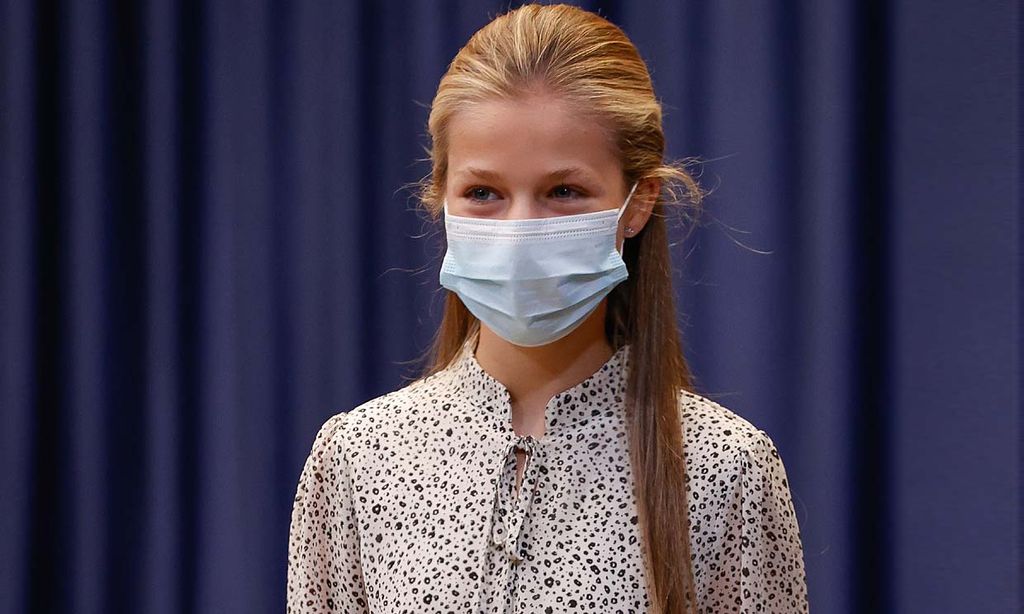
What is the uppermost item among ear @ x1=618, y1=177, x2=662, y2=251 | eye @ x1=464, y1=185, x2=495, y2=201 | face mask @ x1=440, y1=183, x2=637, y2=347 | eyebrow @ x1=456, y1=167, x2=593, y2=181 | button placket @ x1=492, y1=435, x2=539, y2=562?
eyebrow @ x1=456, y1=167, x2=593, y2=181

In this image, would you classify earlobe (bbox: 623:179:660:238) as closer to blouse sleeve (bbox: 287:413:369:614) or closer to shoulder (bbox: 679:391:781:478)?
shoulder (bbox: 679:391:781:478)

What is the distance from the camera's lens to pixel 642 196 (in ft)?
4.53

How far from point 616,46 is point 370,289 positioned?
0.97 meters

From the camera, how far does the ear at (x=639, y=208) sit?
1375mm

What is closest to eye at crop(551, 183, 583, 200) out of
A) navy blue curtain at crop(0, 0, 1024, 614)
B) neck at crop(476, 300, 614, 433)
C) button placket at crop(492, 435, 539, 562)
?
neck at crop(476, 300, 614, 433)

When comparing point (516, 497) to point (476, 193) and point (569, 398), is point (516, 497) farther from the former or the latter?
point (476, 193)

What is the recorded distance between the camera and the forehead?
50.9 inches

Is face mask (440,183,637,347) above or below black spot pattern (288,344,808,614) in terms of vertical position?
above

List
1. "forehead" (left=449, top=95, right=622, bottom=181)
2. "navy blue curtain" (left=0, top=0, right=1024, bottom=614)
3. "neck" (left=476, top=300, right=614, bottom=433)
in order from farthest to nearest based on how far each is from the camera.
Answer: "navy blue curtain" (left=0, top=0, right=1024, bottom=614) → "neck" (left=476, top=300, right=614, bottom=433) → "forehead" (left=449, top=95, right=622, bottom=181)

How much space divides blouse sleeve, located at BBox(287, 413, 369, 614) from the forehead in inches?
14.1

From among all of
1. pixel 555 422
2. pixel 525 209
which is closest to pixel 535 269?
pixel 525 209
